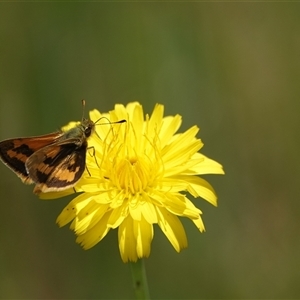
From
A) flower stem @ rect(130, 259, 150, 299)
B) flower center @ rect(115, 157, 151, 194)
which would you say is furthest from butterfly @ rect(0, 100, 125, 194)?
flower stem @ rect(130, 259, 150, 299)

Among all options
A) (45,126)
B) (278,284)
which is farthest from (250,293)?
(45,126)

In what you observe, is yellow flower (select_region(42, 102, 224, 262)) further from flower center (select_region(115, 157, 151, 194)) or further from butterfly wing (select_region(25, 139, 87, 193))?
butterfly wing (select_region(25, 139, 87, 193))

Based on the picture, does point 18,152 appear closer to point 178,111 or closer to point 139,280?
point 139,280

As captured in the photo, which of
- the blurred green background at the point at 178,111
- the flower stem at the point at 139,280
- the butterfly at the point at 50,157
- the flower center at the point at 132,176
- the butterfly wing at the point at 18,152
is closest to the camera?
the flower stem at the point at 139,280

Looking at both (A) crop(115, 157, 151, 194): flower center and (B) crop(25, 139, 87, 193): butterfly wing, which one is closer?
(B) crop(25, 139, 87, 193): butterfly wing

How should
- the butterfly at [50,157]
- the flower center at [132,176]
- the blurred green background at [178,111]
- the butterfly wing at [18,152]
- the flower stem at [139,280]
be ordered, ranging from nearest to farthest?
the flower stem at [139,280], the butterfly at [50,157], the butterfly wing at [18,152], the flower center at [132,176], the blurred green background at [178,111]

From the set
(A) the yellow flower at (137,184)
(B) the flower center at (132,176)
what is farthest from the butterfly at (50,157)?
(B) the flower center at (132,176)

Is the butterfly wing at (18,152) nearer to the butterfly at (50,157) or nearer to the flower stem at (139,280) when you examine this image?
the butterfly at (50,157)

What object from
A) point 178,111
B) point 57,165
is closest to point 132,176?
point 57,165
